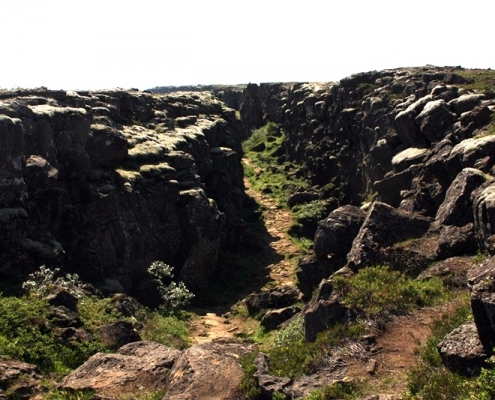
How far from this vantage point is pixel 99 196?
29109mm

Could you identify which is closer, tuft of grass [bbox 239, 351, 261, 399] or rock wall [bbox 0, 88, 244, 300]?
tuft of grass [bbox 239, 351, 261, 399]

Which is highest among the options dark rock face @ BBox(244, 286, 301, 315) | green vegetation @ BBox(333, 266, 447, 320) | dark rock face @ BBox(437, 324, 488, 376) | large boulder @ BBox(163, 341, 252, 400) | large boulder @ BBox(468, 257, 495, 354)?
large boulder @ BBox(468, 257, 495, 354)

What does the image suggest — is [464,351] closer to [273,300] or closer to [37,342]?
[37,342]

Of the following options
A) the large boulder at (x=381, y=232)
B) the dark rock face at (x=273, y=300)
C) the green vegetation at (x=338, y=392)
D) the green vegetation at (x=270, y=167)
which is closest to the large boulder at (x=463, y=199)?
the large boulder at (x=381, y=232)

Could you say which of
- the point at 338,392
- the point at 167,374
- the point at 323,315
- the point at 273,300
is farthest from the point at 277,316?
the point at 338,392

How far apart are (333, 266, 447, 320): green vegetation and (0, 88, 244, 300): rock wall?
1500 cm

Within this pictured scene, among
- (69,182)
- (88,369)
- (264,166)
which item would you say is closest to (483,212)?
(88,369)

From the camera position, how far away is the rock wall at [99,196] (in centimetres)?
2484

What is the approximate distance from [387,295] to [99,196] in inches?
748

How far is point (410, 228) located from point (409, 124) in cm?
1238

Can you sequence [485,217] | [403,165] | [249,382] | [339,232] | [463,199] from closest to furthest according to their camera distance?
[249,382]
[485,217]
[463,199]
[339,232]
[403,165]

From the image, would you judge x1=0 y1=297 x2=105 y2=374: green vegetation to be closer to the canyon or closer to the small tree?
the canyon

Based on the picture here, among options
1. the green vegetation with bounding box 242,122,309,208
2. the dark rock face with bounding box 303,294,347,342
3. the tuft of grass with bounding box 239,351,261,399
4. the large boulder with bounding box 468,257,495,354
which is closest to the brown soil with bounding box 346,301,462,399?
the dark rock face with bounding box 303,294,347,342

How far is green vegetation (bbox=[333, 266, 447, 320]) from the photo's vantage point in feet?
49.9
